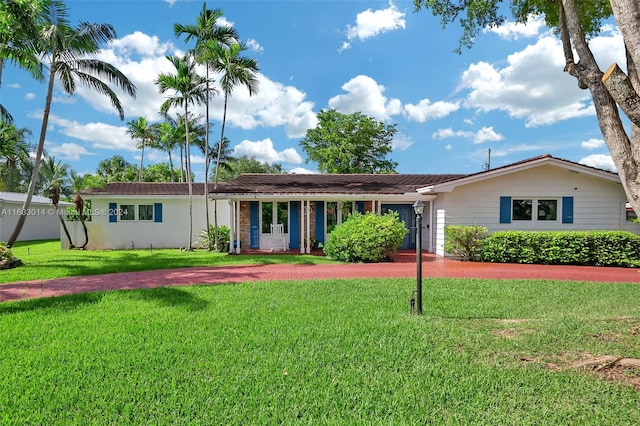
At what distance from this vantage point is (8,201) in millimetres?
21547

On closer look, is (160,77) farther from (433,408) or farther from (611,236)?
(611,236)

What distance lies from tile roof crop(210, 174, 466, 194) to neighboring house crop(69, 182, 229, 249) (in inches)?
108

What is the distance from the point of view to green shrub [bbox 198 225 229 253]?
17.2m

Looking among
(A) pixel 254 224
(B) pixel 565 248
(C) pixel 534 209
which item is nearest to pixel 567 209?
(C) pixel 534 209

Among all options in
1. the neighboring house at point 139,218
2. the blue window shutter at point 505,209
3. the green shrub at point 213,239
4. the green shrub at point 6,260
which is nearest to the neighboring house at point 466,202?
the blue window shutter at point 505,209

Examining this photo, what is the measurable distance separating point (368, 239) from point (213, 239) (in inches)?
346

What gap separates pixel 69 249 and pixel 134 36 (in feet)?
37.6

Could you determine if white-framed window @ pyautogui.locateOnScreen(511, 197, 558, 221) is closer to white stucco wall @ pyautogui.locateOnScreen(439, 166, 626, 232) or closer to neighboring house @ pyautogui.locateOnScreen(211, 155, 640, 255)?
neighboring house @ pyautogui.locateOnScreen(211, 155, 640, 255)

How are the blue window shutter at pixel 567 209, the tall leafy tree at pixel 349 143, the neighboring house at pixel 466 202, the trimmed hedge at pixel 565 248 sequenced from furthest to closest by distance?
the tall leafy tree at pixel 349 143, the blue window shutter at pixel 567 209, the neighboring house at pixel 466 202, the trimmed hedge at pixel 565 248

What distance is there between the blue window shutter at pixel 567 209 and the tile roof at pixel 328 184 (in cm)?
488

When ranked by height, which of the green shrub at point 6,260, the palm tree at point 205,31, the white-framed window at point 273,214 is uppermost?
the palm tree at point 205,31

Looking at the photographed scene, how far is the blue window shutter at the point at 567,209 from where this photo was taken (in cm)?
1387

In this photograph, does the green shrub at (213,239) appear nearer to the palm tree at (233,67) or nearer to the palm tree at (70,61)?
the palm tree at (233,67)

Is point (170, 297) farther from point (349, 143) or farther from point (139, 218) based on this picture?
point (349, 143)
